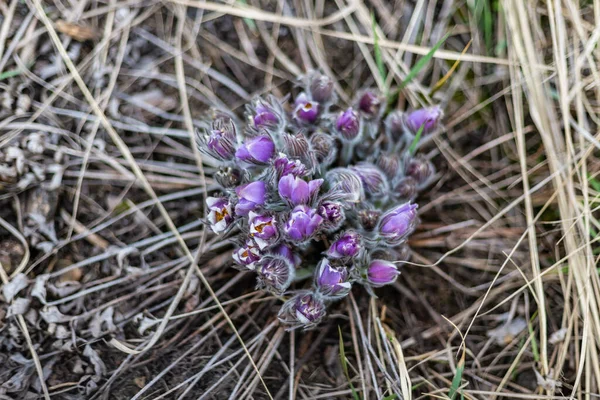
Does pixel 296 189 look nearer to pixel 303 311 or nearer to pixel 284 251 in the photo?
pixel 284 251

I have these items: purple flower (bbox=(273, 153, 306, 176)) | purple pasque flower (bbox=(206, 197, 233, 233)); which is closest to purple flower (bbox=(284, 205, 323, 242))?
purple flower (bbox=(273, 153, 306, 176))

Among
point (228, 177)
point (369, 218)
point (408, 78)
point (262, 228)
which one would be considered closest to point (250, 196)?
point (262, 228)

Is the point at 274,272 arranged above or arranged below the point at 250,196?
below

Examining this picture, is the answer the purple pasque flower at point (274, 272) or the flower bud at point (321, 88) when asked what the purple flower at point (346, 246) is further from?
the flower bud at point (321, 88)

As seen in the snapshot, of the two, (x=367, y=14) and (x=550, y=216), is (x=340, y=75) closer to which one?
(x=367, y=14)

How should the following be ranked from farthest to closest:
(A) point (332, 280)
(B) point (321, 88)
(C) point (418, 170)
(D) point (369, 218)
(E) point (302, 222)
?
(C) point (418, 170), (B) point (321, 88), (D) point (369, 218), (A) point (332, 280), (E) point (302, 222)

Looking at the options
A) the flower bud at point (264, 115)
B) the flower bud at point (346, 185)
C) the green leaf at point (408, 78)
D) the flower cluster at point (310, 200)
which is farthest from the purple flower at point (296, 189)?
the green leaf at point (408, 78)

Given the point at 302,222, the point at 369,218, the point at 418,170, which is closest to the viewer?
the point at 302,222
